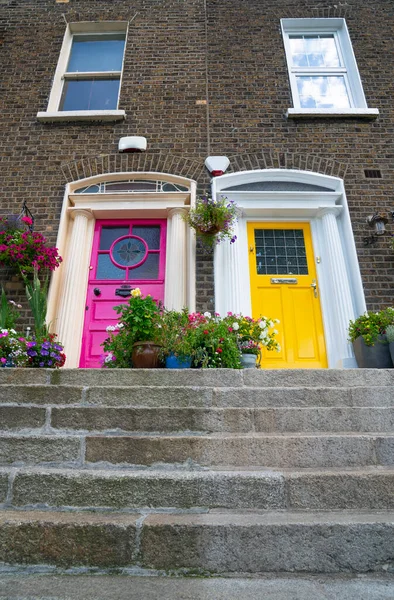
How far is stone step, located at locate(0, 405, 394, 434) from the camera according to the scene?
255cm

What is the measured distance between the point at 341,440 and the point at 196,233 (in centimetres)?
362

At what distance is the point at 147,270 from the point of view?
566cm

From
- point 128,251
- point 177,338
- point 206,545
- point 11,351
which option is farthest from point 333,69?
point 206,545

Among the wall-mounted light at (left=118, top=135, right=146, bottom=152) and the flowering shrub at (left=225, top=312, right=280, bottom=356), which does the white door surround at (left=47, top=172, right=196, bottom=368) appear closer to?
the wall-mounted light at (left=118, top=135, right=146, bottom=152)

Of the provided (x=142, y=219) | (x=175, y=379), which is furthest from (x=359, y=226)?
(x=175, y=379)

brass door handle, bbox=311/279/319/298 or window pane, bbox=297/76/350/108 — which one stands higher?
window pane, bbox=297/76/350/108

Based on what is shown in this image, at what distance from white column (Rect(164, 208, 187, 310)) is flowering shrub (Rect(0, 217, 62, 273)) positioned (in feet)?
4.70

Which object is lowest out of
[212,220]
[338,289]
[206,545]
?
[206,545]

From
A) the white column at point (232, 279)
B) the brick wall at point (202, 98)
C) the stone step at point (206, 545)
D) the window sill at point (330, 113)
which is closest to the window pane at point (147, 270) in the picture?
the brick wall at point (202, 98)

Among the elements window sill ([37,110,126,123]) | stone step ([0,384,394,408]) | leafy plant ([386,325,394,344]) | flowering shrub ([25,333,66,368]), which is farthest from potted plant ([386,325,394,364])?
window sill ([37,110,126,123])

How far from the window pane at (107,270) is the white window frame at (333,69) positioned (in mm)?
3481

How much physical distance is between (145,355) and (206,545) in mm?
2134

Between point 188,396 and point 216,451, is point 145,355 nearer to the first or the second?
point 188,396

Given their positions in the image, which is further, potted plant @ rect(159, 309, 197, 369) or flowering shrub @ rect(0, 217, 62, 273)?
flowering shrub @ rect(0, 217, 62, 273)
